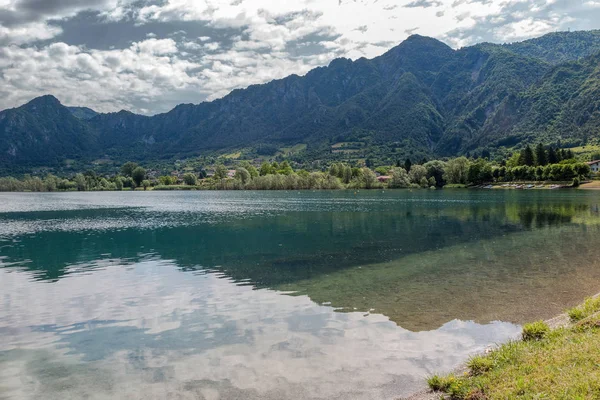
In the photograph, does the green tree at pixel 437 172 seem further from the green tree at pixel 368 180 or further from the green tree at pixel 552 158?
the green tree at pixel 552 158

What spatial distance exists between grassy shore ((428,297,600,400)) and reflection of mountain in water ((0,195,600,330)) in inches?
215

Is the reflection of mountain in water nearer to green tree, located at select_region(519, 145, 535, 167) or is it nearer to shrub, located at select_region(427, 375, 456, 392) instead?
shrub, located at select_region(427, 375, 456, 392)

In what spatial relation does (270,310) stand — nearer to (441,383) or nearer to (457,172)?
(441,383)

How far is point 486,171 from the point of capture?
17350 centimetres

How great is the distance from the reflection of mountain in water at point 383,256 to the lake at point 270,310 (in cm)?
17

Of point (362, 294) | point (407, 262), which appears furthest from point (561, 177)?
point (362, 294)

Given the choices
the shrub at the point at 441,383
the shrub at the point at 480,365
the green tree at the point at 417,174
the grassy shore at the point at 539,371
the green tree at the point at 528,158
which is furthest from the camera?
the green tree at the point at 417,174

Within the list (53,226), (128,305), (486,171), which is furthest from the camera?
(486,171)

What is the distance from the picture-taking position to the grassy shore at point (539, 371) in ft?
26.3

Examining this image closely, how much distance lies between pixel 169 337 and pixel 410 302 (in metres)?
10.9

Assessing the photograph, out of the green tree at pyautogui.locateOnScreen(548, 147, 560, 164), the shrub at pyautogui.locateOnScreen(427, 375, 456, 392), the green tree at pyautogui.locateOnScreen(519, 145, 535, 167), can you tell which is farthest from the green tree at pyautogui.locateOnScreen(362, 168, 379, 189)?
the shrub at pyautogui.locateOnScreen(427, 375, 456, 392)

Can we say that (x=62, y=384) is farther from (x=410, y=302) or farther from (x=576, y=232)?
(x=576, y=232)

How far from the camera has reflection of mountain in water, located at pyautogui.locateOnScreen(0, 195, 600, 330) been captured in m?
20.2

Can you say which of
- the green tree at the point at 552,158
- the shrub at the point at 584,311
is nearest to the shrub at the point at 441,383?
the shrub at the point at 584,311
